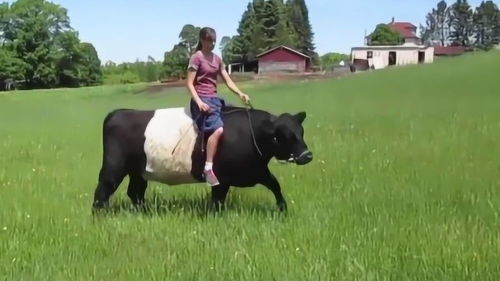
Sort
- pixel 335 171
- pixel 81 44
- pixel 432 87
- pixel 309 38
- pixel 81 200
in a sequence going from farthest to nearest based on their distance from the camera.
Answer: pixel 309 38 < pixel 81 44 < pixel 432 87 < pixel 335 171 < pixel 81 200

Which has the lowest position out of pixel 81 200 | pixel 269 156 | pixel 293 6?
pixel 81 200

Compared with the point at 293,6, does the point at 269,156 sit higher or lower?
lower

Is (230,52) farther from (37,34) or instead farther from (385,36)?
(385,36)

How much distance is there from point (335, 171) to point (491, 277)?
506 centimetres

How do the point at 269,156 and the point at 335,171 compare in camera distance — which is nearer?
the point at 269,156

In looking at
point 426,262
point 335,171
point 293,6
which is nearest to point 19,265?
point 426,262

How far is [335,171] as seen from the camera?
33.7 feet

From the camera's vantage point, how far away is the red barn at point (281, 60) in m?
91.3

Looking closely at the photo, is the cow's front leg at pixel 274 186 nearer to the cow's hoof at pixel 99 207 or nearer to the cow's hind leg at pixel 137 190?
the cow's hind leg at pixel 137 190

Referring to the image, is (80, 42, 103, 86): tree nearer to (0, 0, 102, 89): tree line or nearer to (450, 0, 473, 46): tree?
(0, 0, 102, 89): tree line

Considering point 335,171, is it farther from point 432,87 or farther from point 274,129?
point 432,87

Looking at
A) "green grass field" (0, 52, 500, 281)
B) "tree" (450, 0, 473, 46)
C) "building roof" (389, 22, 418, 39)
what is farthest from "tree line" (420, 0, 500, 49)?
"green grass field" (0, 52, 500, 281)

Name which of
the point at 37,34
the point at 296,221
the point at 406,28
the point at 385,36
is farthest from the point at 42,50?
the point at 406,28

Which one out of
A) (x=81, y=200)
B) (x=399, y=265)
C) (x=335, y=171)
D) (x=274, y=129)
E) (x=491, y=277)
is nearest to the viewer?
(x=491, y=277)
